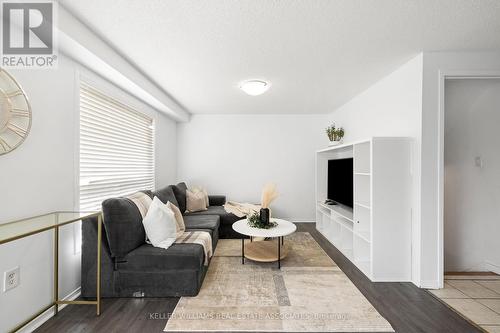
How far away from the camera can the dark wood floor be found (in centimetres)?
167

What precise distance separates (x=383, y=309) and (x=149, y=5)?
10.3ft

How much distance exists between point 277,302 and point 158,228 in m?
1.38

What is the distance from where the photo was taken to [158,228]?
2209 millimetres

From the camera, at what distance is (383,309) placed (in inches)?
74.2

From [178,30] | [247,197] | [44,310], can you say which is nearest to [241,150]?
[247,197]

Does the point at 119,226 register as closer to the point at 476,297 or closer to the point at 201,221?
the point at 201,221

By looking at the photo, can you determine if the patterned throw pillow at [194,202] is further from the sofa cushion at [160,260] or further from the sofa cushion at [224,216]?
the sofa cushion at [160,260]

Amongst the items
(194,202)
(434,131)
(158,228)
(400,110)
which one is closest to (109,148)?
(158,228)

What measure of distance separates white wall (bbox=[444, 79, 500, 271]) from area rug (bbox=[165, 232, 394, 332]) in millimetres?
1633

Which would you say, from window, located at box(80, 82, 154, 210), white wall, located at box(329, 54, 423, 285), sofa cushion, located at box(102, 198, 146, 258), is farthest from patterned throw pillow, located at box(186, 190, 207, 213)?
white wall, located at box(329, 54, 423, 285)

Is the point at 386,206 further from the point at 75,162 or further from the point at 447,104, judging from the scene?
the point at 75,162

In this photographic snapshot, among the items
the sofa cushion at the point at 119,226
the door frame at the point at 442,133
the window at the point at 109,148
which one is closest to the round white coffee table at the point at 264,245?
the sofa cushion at the point at 119,226

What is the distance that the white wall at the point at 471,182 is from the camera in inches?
103

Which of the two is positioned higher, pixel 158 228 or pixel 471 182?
pixel 471 182
